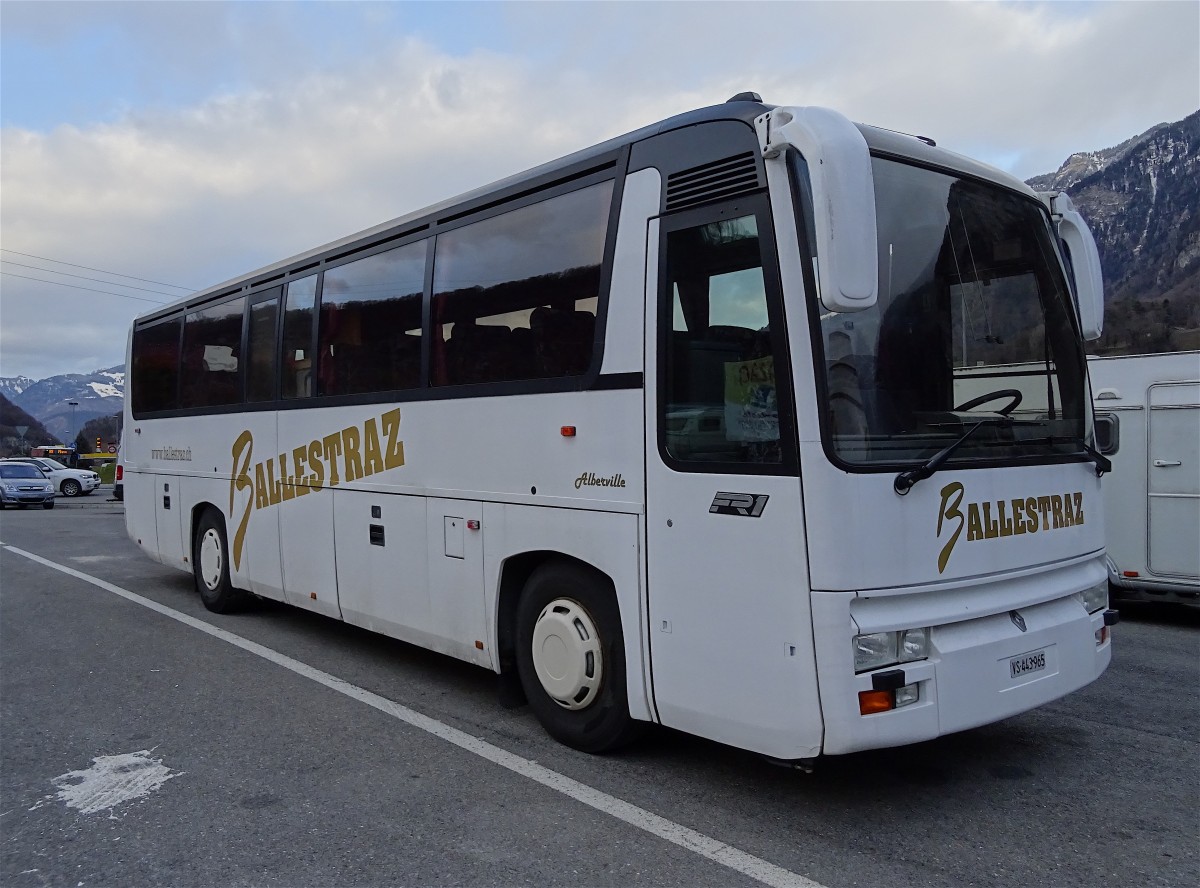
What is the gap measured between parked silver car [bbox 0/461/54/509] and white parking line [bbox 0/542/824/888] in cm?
2561

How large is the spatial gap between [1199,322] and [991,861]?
39.6 metres

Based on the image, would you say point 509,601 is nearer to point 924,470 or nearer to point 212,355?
point 924,470

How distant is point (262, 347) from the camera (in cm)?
864

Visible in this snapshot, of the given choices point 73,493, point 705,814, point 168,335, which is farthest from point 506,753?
point 73,493

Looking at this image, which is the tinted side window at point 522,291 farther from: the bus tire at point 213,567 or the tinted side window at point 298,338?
the bus tire at point 213,567

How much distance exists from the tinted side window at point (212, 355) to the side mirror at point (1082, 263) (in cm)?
701

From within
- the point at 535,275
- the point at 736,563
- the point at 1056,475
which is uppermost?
the point at 535,275

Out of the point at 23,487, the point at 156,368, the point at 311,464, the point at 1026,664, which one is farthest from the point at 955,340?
the point at 23,487

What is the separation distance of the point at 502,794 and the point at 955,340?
3032mm

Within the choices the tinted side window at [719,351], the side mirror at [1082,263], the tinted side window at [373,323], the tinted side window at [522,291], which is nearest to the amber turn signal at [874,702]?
the tinted side window at [719,351]

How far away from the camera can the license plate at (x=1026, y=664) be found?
4.29 metres

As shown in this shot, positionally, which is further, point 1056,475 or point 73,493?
point 73,493

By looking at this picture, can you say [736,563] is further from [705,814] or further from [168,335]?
[168,335]

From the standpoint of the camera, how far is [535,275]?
553 cm
